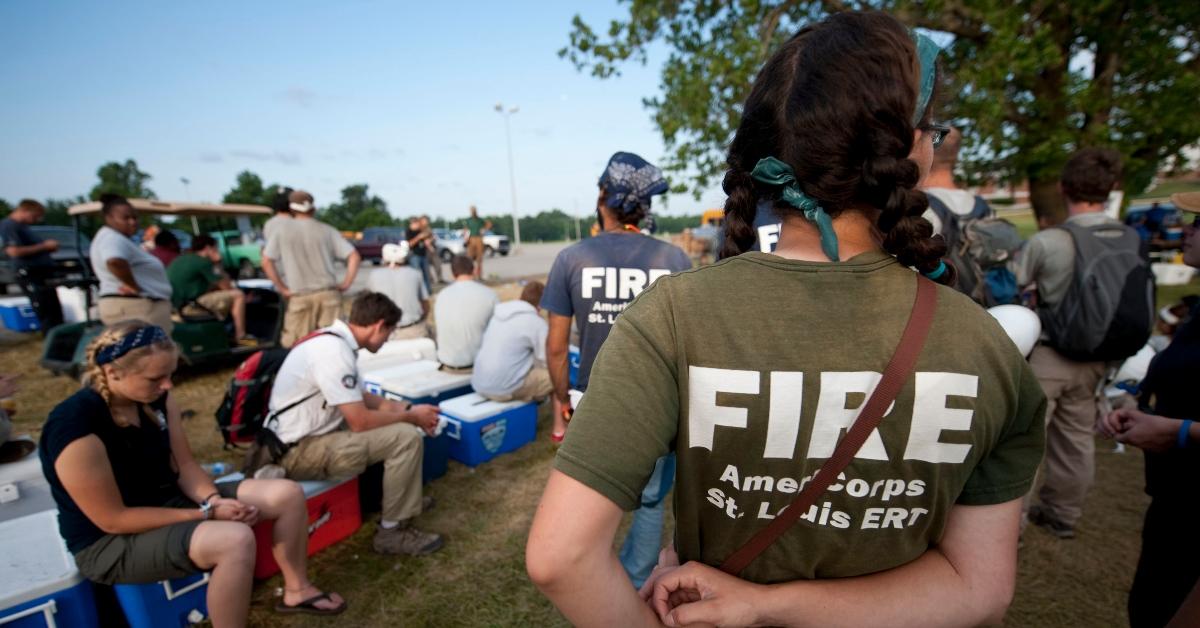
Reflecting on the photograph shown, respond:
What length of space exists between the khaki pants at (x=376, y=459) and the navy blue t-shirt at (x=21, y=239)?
23.2 feet

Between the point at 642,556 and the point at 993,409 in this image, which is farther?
the point at 642,556

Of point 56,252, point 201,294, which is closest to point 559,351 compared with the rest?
point 201,294

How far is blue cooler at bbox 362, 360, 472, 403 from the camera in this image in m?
4.49

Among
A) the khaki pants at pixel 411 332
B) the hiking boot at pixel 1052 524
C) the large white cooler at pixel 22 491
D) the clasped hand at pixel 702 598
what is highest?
the clasped hand at pixel 702 598

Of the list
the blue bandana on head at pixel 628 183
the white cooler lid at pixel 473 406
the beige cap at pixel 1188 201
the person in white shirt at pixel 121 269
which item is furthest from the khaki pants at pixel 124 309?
the beige cap at pixel 1188 201

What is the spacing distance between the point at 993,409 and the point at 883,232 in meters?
0.32

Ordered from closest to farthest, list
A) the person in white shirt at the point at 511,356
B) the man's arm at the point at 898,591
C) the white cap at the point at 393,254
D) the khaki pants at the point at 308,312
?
the man's arm at the point at 898,591, the person in white shirt at the point at 511,356, the khaki pants at the point at 308,312, the white cap at the point at 393,254

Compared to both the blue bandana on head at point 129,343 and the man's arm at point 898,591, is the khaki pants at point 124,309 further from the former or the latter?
the man's arm at point 898,591

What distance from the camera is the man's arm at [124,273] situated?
4766 mm

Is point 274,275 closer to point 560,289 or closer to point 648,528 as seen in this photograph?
point 560,289

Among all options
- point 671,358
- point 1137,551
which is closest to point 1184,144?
point 1137,551

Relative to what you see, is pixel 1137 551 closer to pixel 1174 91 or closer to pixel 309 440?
pixel 309 440

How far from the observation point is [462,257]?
5.42 meters

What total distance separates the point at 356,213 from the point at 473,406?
6310 centimetres
